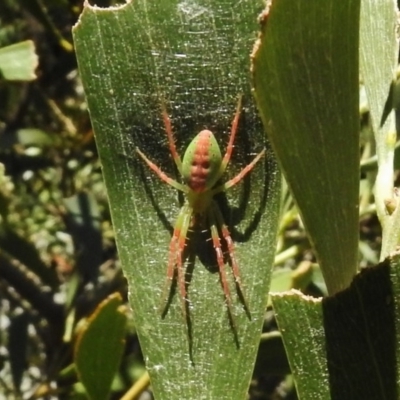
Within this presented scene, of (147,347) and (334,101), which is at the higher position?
(334,101)

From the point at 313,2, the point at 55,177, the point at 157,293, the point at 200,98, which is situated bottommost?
the point at 55,177

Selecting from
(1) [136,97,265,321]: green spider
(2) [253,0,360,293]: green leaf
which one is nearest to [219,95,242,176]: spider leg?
(1) [136,97,265,321]: green spider

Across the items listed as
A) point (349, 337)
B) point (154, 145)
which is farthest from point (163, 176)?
point (349, 337)

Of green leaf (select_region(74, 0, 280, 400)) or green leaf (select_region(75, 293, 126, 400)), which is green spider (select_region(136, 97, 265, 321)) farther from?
green leaf (select_region(75, 293, 126, 400))

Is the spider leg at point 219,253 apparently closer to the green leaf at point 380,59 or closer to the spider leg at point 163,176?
the spider leg at point 163,176

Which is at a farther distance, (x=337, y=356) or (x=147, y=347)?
(x=147, y=347)

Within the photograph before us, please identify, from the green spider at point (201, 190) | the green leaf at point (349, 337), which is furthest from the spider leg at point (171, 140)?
the green leaf at point (349, 337)

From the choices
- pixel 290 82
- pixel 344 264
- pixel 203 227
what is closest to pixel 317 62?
pixel 290 82

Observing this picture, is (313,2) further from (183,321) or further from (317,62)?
(183,321)
